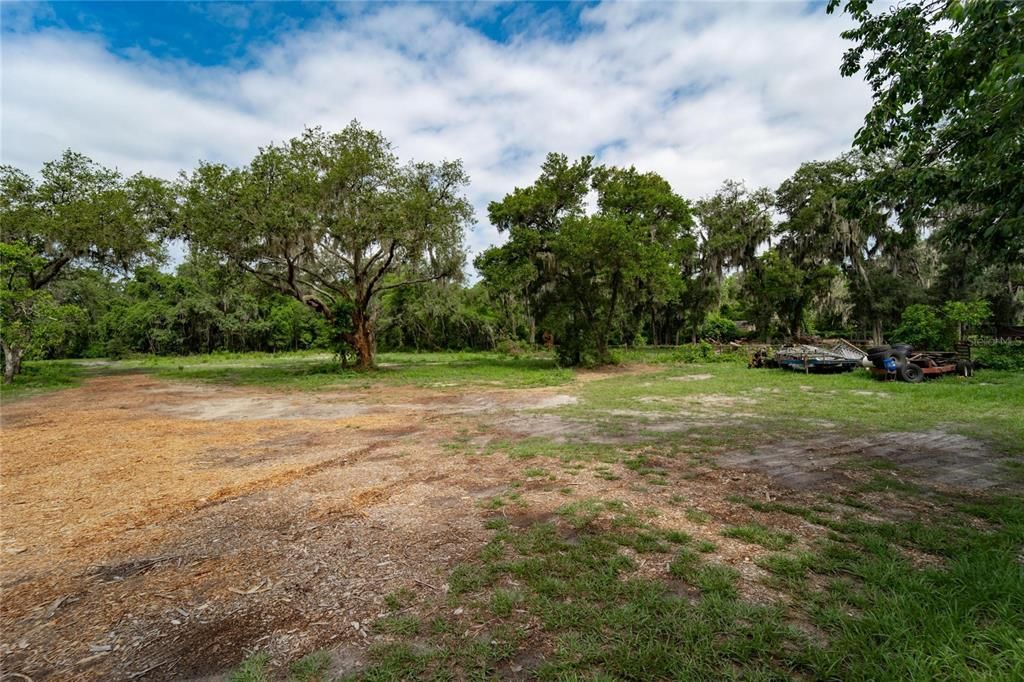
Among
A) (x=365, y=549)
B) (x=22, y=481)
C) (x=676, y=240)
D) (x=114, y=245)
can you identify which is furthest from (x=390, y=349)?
(x=365, y=549)

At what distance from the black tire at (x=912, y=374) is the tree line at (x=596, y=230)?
13.5 feet

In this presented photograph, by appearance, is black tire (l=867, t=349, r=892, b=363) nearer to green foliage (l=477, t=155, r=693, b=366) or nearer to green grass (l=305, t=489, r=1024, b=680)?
green foliage (l=477, t=155, r=693, b=366)

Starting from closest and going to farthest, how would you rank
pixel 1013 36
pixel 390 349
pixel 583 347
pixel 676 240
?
pixel 1013 36
pixel 583 347
pixel 676 240
pixel 390 349

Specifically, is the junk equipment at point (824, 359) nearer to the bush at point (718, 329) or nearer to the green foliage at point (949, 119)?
the green foliage at point (949, 119)

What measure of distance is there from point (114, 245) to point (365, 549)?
72.4ft

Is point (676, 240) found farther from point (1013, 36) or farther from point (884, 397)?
point (1013, 36)

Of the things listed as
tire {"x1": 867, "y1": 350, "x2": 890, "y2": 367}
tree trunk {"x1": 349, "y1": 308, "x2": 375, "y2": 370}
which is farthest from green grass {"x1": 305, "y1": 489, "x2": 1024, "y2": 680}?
tree trunk {"x1": 349, "y1": 308, "x2": 375, "y2": 370}

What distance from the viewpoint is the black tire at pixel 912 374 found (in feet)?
37.2

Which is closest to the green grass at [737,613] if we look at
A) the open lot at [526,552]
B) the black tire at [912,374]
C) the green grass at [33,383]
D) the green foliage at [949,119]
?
the open lot at [526,552]

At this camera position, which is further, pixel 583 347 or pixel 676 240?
pixel 676 240

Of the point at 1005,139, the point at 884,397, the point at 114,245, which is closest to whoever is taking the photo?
the point at 1005,139

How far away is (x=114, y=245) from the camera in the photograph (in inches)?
704

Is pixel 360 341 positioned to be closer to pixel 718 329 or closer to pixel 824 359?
pixel 824 359

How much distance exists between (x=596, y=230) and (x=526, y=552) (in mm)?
15763
